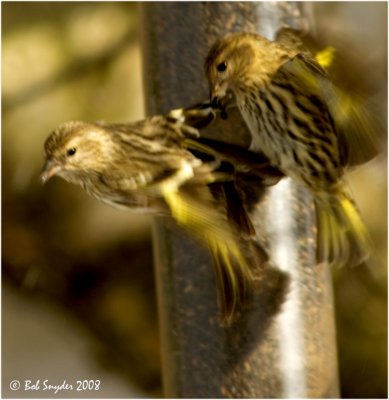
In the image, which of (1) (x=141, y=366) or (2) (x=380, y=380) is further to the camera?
(1) (x=141, y=366)

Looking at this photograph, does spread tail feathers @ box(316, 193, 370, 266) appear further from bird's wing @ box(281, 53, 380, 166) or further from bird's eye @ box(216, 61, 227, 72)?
bird's eye @ box(216, 61, 227, 72)

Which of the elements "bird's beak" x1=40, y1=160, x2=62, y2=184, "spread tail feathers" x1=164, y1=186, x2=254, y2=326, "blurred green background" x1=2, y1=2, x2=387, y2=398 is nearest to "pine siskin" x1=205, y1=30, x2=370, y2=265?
"spread tail feathers" x1=164, y1=186, x2=254, y2=326

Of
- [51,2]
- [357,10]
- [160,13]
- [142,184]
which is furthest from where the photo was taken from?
[51,2]

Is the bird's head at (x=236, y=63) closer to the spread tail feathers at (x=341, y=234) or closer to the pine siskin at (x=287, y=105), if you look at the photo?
the pine siskin at (x=287, y=105)

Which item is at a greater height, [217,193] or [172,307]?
[217,193]

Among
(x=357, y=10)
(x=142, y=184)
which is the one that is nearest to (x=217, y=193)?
(x=142, y=184)

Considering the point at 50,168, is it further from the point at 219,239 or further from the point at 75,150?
the point at 219,239

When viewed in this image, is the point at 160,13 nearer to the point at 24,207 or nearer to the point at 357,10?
the point at 357,10
